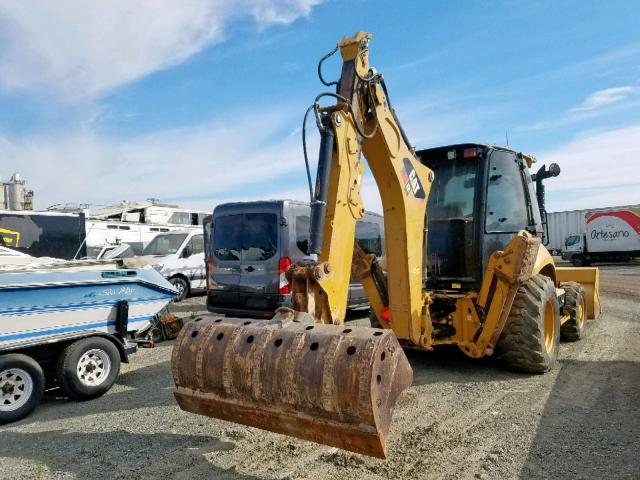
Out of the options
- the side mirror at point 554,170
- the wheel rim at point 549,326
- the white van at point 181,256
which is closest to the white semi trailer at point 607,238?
the white van at point 181,256

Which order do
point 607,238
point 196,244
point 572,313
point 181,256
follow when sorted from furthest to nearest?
point 607,238
point 196,244
point 181,256
point 572,313

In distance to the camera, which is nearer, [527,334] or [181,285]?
[527,334]

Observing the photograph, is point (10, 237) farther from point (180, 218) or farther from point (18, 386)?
point (18, 386)

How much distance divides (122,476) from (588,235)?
102 ft

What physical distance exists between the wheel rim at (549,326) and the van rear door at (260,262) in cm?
408

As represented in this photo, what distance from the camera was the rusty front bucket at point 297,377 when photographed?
304cm

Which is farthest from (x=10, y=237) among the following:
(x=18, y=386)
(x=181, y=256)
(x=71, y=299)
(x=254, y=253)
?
(x=18, y=386)

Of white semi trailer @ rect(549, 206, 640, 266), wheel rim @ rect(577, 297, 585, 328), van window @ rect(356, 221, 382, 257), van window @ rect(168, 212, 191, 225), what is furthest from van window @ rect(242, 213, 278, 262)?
white semi trailer @ rect(549, 206, 640, 266)

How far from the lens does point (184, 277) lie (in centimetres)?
1459

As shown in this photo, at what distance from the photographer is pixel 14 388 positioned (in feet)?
17.4

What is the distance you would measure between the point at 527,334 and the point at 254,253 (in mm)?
4806

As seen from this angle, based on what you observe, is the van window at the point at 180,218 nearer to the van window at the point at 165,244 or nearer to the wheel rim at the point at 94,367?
the van window at the point at 165,244

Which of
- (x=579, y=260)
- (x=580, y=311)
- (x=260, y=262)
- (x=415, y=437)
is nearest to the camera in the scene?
(x=415, y=437)

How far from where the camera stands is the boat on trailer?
537 centimetres
